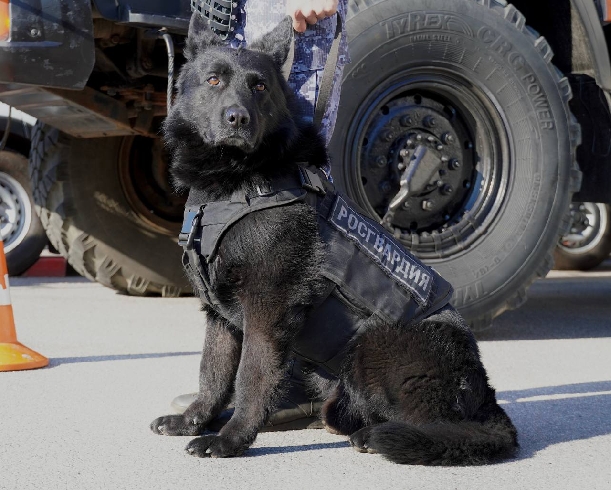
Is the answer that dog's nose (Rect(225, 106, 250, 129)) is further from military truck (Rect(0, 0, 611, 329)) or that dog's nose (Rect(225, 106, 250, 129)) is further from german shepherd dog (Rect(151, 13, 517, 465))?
military truck (Rect(0, 0, 611, 329))

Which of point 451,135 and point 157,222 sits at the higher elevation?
point 451,135

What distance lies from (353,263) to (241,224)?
37 centimetres

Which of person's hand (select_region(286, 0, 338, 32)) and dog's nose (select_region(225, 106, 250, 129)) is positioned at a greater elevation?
person's hand (select_region(286, 0, 338, 32))

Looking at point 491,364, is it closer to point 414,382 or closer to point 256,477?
point 414,382

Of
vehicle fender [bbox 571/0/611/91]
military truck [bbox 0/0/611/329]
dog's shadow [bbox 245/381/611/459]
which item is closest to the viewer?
dog's shadow [bbox 245/381/611/459]

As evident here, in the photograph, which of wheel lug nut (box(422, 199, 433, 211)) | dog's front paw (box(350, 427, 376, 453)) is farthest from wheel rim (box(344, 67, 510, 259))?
dog's front paw (box(350, 427, 376, 453))

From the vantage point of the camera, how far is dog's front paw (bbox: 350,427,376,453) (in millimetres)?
2670

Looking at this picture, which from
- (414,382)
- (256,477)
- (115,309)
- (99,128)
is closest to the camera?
(256,477)

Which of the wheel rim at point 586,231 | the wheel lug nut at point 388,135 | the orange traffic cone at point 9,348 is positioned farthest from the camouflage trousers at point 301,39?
the wheel rim at point 586,231

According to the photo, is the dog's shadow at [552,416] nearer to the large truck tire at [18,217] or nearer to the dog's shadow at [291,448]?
the dog's shadow at [291,448]

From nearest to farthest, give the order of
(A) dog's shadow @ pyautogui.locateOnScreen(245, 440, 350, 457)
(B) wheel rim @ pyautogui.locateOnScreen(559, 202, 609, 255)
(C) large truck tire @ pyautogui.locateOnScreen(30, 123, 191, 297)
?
(A) dog's shadow @ pyautogui.locateOnScreen(245, 440, 350, 457), (C) large truck tire @ pyautogui.locateOnScreen(30, 123, 191, 297), (B) wheel rim @ pyautogui.locateOnScreen(559, 202, 609, 255)

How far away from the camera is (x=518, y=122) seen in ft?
14.5

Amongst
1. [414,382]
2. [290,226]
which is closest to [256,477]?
[414,382]

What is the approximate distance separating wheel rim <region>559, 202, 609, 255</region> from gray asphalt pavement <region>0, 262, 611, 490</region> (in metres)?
→ 2.54
